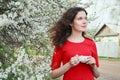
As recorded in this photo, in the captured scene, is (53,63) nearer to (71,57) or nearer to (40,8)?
(71,57)

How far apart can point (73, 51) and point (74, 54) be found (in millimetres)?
32

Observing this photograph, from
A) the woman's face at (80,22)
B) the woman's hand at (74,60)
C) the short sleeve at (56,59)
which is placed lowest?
the short sleeve at (56,59)

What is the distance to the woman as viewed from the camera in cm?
338

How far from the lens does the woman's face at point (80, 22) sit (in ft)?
11.7

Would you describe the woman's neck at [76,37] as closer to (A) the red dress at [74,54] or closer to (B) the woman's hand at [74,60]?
(A) the red dress at [74,54]

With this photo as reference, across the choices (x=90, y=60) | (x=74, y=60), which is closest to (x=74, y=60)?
(x=74, y=60)

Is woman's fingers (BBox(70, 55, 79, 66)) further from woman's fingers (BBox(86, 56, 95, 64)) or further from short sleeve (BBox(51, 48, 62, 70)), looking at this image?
short sleeve (BBox(51, 48, 62, 70))

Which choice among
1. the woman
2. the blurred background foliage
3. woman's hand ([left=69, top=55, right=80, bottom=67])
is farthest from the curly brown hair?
woman's hand ([left=69, top=55, right=80, bottom=67])

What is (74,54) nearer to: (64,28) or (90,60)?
(90,60)

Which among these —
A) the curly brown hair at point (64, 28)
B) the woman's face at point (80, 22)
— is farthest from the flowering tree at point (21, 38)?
the woman's face at point (80, 22)

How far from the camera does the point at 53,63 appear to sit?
139 inches

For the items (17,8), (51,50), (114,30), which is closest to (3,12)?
(17,8)

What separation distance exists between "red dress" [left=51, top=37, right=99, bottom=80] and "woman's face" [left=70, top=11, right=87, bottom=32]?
0.44ft

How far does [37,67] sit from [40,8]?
3.08 feet
